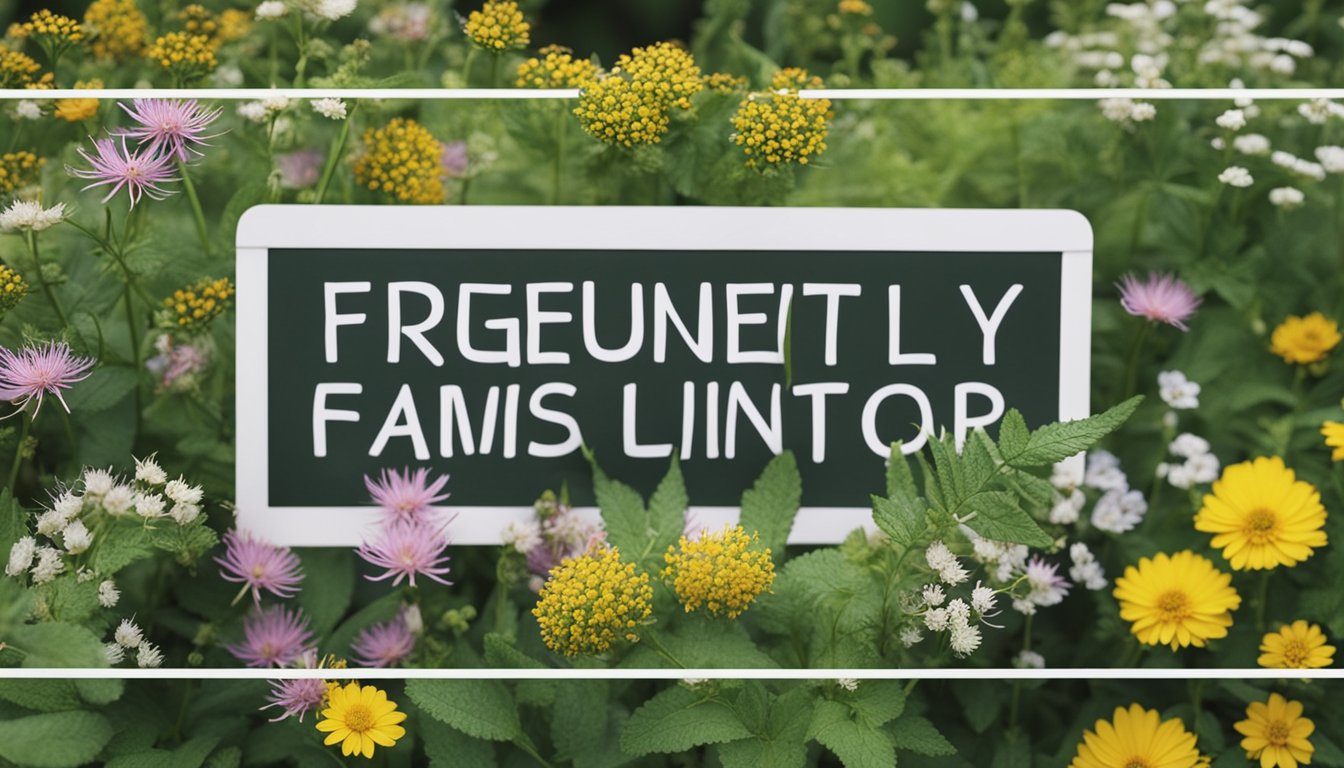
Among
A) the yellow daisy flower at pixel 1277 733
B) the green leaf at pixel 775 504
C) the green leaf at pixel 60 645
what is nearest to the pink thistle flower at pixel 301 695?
the green leaf at pixel 60 645

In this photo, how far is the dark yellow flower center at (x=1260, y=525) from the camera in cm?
90

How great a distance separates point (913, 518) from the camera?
0.79 m

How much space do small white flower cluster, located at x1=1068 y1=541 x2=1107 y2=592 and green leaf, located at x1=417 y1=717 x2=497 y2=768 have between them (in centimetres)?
49

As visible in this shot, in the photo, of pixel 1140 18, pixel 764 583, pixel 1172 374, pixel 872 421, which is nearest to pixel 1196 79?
pixel 1140 18

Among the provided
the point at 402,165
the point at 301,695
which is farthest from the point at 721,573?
the point at 402,165

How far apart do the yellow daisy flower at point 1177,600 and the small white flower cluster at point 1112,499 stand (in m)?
0.04

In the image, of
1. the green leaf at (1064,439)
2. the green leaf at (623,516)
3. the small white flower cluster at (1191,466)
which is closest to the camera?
the green leaf at (1064,439)

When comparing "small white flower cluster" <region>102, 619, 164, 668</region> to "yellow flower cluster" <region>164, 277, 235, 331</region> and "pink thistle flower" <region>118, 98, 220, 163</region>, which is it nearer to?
"yellow flower cluster" <region>164, 277, 235, 331</region>

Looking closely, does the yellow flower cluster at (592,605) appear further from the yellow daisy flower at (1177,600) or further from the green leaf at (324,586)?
the yellow daisy flower at (1177,600)

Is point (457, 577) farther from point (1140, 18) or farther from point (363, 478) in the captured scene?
point (1140, 18)

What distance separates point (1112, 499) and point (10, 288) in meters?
0.88

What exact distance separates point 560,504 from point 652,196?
273mm

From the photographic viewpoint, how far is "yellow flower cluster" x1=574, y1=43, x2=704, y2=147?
0.88m

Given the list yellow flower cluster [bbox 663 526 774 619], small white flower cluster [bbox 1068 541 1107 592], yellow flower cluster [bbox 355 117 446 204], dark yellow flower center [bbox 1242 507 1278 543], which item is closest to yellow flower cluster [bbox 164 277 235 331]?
yellow flower cluster [bbox 355 117 446 204]
